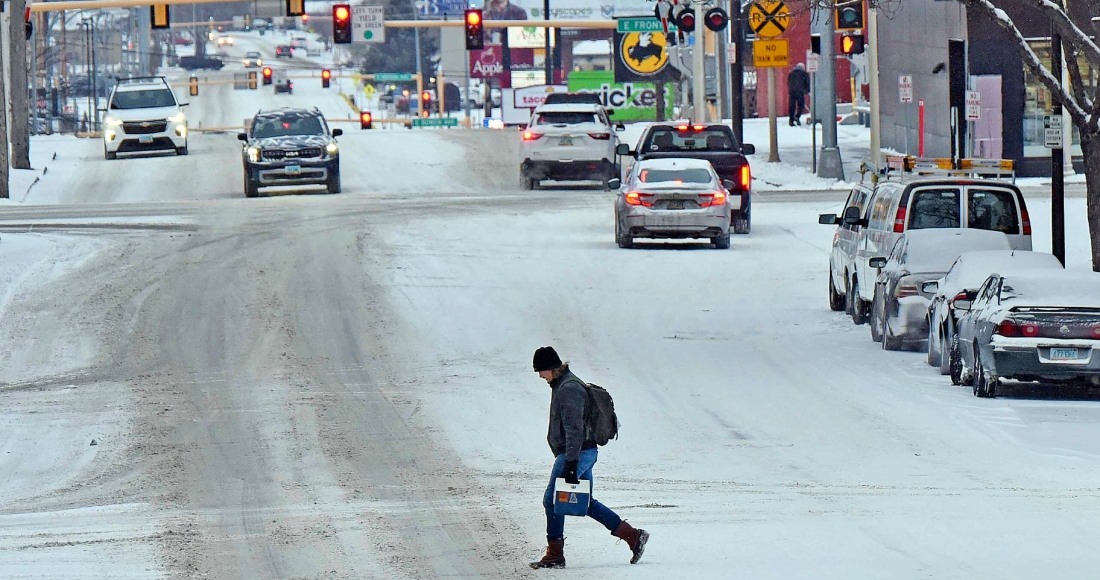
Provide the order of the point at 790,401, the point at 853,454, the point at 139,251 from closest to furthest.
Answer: the point at 853,454, the point at 790,401, the point at 139,251

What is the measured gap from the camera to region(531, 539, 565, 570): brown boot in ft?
31.1

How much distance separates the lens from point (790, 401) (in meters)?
15.2

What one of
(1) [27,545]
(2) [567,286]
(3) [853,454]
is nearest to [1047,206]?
(2) [567,286]

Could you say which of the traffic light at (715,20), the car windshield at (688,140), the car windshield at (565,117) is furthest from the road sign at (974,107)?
the car windshield at (565,117)

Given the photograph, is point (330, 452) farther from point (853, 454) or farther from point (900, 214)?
point (900, 214)

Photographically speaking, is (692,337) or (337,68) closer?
(692,337)

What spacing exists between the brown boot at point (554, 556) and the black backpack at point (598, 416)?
0.60m

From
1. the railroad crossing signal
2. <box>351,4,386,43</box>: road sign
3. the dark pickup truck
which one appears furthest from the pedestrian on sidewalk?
the dark pickup truck

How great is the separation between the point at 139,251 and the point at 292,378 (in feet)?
31.2

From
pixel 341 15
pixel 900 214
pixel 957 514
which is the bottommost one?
pixel 957 514

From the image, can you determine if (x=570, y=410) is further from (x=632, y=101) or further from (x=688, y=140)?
(x=632, y=101)

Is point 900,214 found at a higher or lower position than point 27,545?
higher

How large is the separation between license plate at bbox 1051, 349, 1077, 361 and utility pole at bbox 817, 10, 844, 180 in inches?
847

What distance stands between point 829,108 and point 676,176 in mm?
12677
